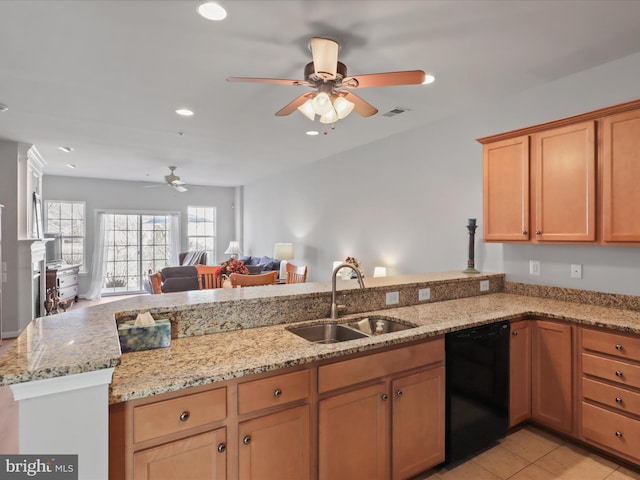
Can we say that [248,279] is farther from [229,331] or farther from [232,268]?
[229,331]

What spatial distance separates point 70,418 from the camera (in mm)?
1154

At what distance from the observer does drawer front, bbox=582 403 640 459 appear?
2191 mm

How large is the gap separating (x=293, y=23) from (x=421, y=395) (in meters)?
2.36

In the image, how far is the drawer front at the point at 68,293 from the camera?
694cm

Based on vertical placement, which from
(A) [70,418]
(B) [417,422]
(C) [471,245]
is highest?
(C) [471,245]

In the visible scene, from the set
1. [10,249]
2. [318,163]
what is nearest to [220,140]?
[318,163]

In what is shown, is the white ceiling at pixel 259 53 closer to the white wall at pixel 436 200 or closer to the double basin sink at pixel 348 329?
the white wall at pixel 436 200

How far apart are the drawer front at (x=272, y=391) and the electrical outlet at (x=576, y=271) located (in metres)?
2.55

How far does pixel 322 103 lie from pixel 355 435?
196 cm

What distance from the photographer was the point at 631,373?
220cm

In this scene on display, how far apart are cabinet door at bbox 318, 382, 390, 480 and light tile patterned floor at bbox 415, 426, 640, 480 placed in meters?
0.55

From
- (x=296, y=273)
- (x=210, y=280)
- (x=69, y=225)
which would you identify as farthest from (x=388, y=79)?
(x=69, y=225)

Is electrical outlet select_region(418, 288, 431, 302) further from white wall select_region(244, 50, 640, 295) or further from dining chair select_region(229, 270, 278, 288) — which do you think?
dining chair select_region(229, 270, 278, 288)

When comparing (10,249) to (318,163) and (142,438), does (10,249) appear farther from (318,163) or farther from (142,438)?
(142,438)
